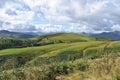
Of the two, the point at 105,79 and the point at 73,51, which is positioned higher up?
the point at 105,79

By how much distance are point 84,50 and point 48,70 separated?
432 ft

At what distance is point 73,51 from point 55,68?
429ft

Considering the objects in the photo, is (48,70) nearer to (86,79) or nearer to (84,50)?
(86,79)

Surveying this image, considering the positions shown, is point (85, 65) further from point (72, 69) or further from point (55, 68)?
point (55, 68)

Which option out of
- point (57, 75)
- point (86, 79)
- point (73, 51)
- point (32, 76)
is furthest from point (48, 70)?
point (73, 51)

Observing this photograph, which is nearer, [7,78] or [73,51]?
[7,78]

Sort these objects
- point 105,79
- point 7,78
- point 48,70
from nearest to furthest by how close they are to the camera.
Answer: point 105,79
point 7,78
point 48,70

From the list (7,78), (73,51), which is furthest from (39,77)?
(73,51)

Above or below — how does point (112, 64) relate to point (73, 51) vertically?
above

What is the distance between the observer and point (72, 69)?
14523 mm

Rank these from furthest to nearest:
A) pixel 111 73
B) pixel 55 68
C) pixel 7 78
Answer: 1. pixel 55 68
2. pixel 7 78
3. pixel 111 73

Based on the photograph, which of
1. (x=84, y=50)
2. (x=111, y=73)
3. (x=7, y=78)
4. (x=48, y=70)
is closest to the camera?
(x=111, y=73)

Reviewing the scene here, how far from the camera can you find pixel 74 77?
11.9 metres

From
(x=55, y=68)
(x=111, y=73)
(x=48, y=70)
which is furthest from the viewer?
(x=55, y=68)
